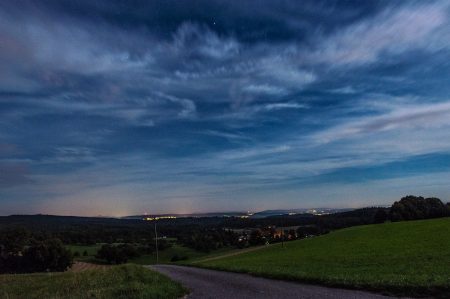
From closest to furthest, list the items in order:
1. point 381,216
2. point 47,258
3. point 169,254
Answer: point 47,258, point 381,216, point 169,254

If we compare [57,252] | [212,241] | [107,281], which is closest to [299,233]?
[212,241]

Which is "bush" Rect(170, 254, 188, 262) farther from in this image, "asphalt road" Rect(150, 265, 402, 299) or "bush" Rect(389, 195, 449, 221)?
"asphalt road" Rect(150, 265, 402, 299)

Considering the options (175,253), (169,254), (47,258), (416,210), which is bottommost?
(169,254)

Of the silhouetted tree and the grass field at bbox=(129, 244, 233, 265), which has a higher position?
the silhouetted tree

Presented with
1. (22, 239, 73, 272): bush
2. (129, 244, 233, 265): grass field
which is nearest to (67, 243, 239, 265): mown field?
(129, 244, 233, 265): grass field

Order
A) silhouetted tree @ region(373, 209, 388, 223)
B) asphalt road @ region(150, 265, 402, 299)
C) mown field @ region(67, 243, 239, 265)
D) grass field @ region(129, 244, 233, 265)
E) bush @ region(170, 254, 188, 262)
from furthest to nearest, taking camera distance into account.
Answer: silhouetted tree @ region(373, 209, 388, 223) < grass field @ region(129, 244, 233, 265) < mown field @ region(67, 243, 239, 265) < bush @ region(170, 254, 188, 262) < asphalt road @ region(150, 265, 402, 299)

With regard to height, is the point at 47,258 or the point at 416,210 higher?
the point at 416,210

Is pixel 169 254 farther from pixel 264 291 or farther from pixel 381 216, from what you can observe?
pixel 264 291

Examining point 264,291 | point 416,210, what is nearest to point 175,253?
point 416,210

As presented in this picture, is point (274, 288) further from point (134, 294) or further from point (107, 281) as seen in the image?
point (107, 281)

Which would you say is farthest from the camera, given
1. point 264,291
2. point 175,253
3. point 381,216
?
point 175,253

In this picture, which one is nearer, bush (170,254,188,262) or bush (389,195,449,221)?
bush (389,195,449,221)

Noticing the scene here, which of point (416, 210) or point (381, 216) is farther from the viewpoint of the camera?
point (381, 216)

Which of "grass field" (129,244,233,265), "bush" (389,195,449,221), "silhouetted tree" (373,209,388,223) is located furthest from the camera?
"silhouetted tree" (373,209,388,223)
